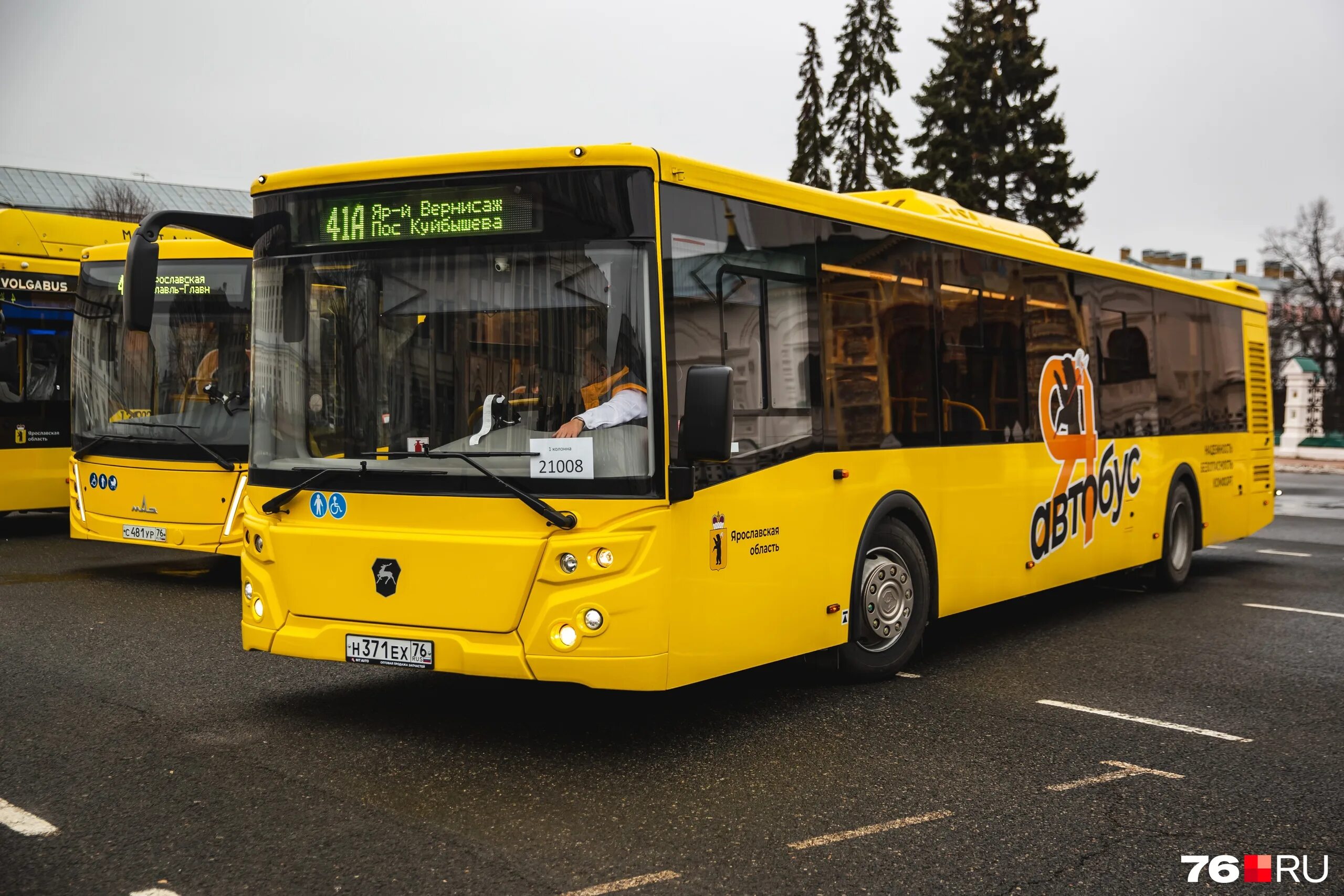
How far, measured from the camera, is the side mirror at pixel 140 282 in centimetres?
639

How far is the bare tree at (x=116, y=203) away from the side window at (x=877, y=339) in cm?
4399

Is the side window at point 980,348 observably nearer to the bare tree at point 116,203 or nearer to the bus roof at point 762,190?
the bus roof at point 762,190

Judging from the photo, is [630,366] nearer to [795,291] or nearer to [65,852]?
[795,291]

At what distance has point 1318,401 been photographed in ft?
157

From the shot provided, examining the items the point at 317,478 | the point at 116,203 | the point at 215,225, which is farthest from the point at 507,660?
the point at 116,203

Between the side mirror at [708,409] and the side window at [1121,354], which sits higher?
the side window at [1121,354]

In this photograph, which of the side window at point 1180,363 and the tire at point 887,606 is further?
the side window at point 1180,363

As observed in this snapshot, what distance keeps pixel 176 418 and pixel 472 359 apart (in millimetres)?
6606

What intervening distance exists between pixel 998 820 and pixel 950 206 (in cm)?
567

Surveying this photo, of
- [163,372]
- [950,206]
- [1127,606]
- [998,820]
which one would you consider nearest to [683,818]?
[998,820]

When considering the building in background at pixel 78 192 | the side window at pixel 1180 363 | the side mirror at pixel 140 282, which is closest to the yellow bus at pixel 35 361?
the side mirror at pixel 140 282

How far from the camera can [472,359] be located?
624cm

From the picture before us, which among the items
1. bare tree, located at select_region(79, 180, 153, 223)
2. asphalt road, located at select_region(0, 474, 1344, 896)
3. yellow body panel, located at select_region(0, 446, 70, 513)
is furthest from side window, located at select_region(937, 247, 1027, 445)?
bare tree, located at select_region(79, 180, 153, 223)

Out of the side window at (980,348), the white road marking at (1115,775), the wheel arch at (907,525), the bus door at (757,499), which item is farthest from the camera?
the side window at (980,348)
